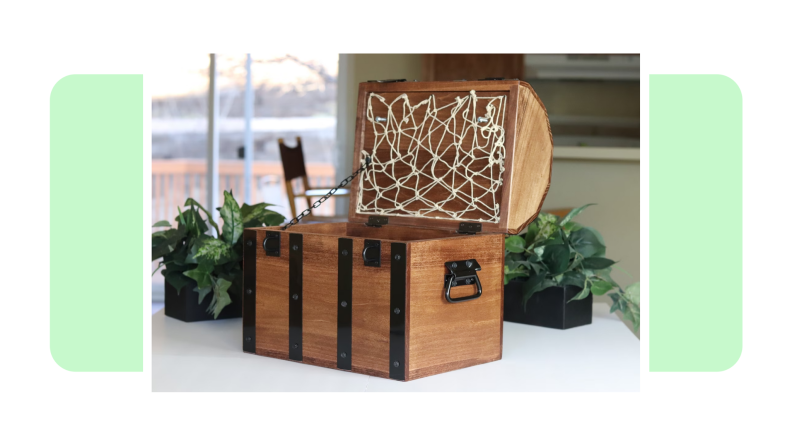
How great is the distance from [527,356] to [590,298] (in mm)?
383

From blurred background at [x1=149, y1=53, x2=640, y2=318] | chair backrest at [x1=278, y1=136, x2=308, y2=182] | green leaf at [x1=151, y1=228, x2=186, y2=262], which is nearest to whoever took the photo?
green leaf at [x1=151, y1=228, x2=186, y2=262]

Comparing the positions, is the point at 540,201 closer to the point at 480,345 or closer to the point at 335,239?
the point at 480,345

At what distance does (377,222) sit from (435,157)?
0.18 metres

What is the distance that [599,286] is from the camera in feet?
5.34

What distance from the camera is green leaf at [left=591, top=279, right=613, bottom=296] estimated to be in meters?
1.62

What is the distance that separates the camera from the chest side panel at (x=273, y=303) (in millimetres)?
1340

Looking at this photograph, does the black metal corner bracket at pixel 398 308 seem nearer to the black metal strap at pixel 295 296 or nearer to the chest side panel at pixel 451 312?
the chest side panel at pixel 451 312

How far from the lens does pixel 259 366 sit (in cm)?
131

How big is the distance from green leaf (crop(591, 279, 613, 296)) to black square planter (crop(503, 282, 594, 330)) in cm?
5

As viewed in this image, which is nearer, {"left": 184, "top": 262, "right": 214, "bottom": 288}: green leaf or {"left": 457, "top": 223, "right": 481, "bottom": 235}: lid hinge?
{"left": 457, "top": 223, "right": 481, "bottom": 235}: lid hinge
